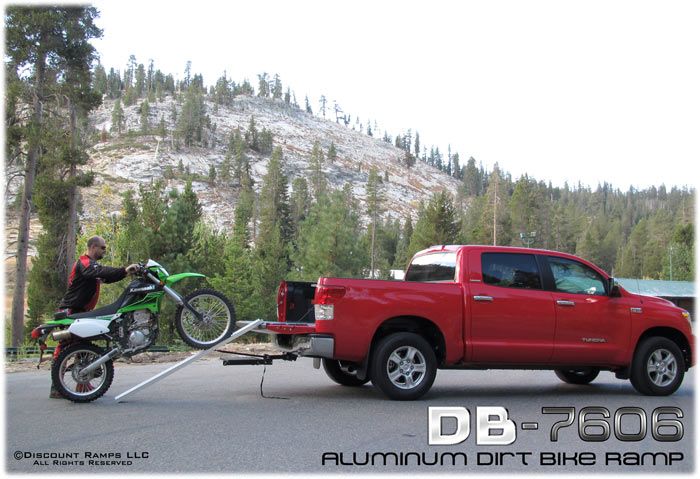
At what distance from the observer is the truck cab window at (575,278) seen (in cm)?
1022

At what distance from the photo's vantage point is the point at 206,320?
9.34 m

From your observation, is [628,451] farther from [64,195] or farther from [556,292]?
[64,195]

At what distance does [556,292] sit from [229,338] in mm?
4377

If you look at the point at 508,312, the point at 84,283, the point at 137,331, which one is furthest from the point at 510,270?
the point at 84,283

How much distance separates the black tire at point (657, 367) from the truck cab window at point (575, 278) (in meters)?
1.00

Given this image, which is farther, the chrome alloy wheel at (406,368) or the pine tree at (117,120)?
the pine tree at (117,120)

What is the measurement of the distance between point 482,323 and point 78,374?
5032 mm

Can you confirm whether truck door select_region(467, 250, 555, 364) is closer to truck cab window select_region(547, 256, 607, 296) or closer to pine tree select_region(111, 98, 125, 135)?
truck cab window select_region(547, 256, 607, 296)

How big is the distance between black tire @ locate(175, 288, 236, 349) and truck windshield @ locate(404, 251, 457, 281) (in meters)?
2.88

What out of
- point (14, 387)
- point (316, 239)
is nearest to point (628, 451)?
point (14, 387)

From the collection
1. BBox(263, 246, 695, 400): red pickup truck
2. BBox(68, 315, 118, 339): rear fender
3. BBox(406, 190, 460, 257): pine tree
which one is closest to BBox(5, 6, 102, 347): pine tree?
BBox(68, 315, 118, 339): rear fender

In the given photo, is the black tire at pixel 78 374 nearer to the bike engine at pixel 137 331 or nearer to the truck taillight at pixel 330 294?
the bike engine at pixel 137 331

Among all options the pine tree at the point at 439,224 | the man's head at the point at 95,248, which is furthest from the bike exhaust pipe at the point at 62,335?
the pine tree at the point at 439,224

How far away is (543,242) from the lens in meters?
115
